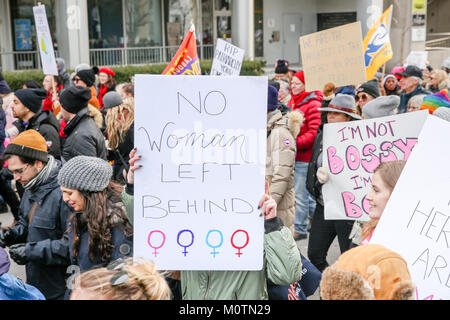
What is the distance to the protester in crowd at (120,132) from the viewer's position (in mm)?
5402

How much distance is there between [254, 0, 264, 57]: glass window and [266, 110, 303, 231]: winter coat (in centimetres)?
2204

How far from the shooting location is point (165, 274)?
9.94 feet

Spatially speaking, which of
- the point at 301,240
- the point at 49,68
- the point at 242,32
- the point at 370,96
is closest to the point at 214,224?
the point at 301,240

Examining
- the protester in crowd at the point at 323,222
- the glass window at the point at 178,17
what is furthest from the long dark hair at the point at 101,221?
the glass window at the point at 178,17

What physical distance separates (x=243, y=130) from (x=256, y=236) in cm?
46

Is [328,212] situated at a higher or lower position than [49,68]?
lower

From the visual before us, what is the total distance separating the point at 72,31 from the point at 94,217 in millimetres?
16648

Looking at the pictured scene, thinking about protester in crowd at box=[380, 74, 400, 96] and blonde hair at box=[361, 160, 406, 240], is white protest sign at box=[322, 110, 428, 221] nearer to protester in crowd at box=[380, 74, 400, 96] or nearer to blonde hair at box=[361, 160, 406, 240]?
blonde hair at box=[361, 160, 406, 240]

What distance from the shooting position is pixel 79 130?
216 inches

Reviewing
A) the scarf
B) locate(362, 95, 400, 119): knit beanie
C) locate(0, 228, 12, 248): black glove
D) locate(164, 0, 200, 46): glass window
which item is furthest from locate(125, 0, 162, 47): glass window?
locate(0, 228, 12, 248): black glove

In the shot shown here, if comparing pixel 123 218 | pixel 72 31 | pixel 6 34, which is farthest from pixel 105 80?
pixel 6 34

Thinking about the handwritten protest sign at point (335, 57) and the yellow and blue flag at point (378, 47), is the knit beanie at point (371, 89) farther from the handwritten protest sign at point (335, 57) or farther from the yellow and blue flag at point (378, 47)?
the yellow and blue flag at point (378, 47)

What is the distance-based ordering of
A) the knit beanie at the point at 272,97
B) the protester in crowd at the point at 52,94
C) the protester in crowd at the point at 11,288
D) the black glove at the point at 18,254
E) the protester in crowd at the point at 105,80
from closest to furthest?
the protester in crowd at the point at 11,288 → the black glove at the point at 18,254 → the knit beanie at the point at 272,97 → the protester in crowd at the point at 52,94 → the protester in crowd at the point at 105,80

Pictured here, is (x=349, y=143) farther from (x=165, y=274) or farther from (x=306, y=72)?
(x=306, y=72)
